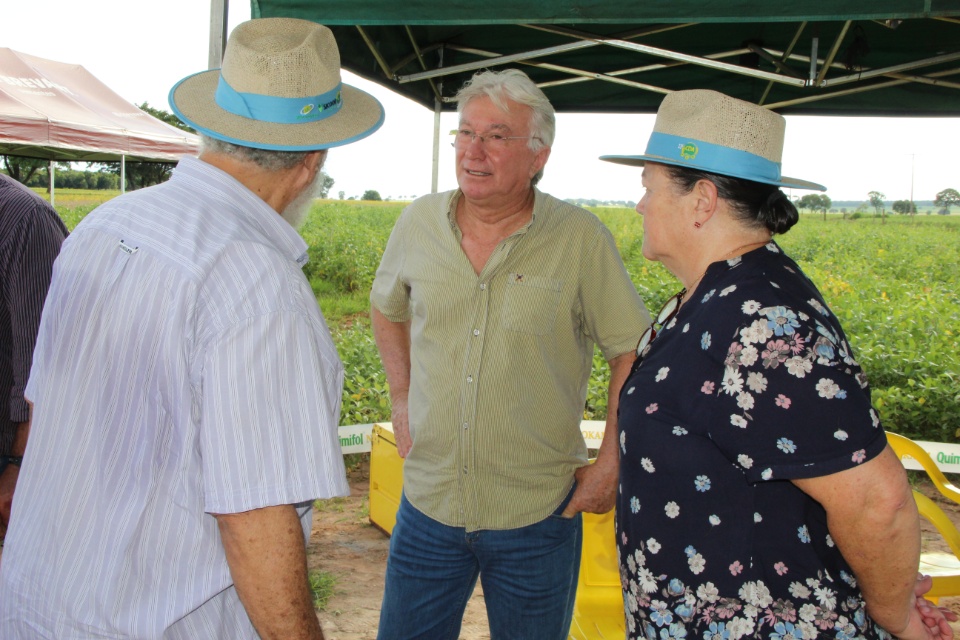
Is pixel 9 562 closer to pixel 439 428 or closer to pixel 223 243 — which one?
pixel 223 243

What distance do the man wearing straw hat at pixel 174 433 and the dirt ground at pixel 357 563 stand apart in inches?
97.1

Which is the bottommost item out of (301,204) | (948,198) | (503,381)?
(503,381)

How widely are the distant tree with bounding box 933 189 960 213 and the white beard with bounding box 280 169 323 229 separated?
7669cm

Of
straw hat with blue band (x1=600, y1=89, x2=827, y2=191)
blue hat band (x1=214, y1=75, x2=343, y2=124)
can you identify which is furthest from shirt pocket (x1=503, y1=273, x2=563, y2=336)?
blue hat band (x1=214, y1=75, x2=343, y2=124)

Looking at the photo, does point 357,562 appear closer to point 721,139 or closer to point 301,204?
point 301,204

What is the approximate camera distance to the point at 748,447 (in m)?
1.38

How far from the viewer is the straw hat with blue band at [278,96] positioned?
1381 millimetres

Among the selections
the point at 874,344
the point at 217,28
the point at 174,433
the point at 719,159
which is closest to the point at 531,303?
the point at 719,159

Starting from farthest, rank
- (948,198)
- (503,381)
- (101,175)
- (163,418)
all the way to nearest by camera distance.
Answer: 1. (948,198)
2. (101,175)
3. (503,381)
4. (163,418)

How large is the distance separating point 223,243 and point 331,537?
3.67m

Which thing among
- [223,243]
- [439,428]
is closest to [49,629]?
[223,243]

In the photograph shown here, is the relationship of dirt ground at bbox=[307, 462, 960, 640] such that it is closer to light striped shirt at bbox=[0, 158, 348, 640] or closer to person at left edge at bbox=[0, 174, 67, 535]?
person at left edge at bbox=[0, 174, 67, 535]

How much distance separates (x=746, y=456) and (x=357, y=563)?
10.8 feet

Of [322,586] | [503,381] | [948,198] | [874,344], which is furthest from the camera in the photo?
[948,198]
